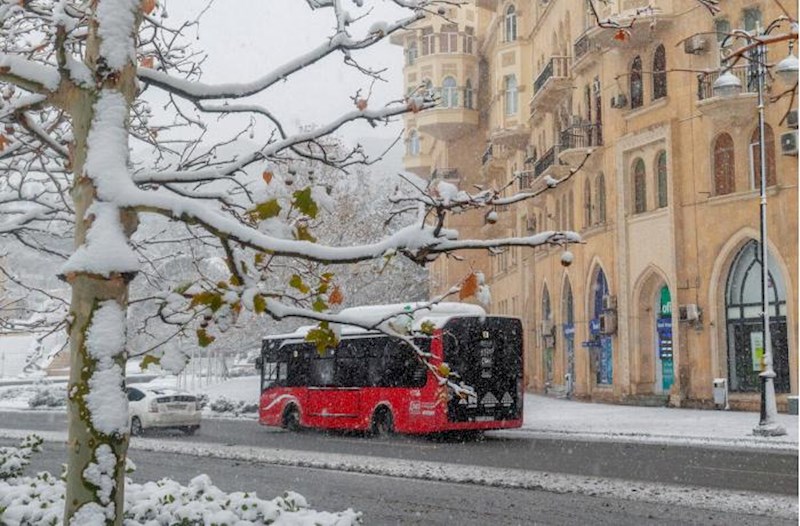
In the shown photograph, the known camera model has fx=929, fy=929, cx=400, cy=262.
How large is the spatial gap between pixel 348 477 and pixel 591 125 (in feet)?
75.4

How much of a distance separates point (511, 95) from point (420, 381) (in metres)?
28.4

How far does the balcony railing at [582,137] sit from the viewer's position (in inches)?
1350

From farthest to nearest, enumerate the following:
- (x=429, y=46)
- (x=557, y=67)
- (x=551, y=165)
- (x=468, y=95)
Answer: (x=468, y=95) → (x=429, y=46) → (x=557, y=67) → (x=551, y=165)

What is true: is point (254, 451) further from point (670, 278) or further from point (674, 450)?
point (670, 278)

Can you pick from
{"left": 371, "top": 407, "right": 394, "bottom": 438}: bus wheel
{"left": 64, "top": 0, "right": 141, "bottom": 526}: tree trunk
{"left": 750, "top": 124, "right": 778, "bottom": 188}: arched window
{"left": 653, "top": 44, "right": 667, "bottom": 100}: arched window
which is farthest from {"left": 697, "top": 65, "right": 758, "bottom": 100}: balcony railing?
{"left": 64, "top": 0, "right": 141, "bottom": 526}: tree trunk

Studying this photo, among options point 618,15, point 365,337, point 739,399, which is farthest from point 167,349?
point 618,15

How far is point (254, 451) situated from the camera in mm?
19109

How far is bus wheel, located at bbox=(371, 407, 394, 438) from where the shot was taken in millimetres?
22094

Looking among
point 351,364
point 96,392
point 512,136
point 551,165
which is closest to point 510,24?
point 512,136

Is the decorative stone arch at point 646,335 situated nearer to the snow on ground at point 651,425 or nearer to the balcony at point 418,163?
the snow on ground at point 651,425

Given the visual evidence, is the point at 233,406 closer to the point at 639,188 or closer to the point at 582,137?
the point at 582,137

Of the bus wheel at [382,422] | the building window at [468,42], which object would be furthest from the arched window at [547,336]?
the bus wheel at [382,422]

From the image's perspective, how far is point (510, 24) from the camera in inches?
1865

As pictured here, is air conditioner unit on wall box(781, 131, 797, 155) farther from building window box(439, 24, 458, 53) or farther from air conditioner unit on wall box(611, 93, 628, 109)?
building window box(439, 24, 458, 53)
